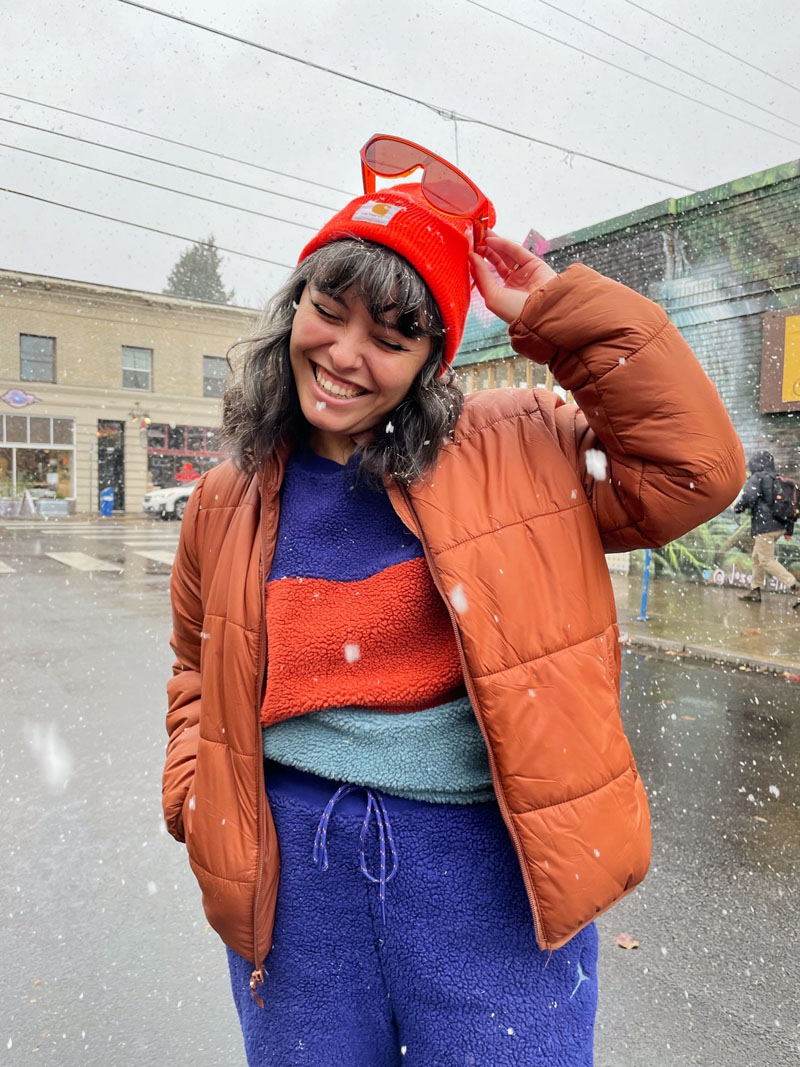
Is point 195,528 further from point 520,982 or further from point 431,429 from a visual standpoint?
point 520,982

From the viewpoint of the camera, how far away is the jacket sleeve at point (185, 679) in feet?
5.17

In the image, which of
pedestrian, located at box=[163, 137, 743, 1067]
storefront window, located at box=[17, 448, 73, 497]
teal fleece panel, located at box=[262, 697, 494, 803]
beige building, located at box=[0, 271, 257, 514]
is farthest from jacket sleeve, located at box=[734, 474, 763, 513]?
storefront window, located at box=[17, 448, 73, 497]

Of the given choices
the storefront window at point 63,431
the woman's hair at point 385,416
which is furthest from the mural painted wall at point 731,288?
the storefront window at point 63,431

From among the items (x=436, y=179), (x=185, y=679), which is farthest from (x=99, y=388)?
(x=436, y=179)

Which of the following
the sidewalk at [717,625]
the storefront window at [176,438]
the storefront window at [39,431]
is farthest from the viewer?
the storefront window at [176,438]

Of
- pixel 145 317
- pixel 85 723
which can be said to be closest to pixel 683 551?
pixel 85 723

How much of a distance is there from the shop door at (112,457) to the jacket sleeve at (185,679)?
30736 mm

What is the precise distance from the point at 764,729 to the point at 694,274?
8.57 meters

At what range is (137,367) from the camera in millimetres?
31266

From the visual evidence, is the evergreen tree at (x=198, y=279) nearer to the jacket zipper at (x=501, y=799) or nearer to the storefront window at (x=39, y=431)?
the storefront window at (x=39, y=431)

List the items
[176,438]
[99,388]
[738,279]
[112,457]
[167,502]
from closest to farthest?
[738,279] < [167,502] < [99,388] < [112,457] < [176,438]

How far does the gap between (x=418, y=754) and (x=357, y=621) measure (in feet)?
0.77

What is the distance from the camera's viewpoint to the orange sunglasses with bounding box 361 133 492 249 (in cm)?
146

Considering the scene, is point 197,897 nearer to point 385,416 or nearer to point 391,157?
point 385,416
